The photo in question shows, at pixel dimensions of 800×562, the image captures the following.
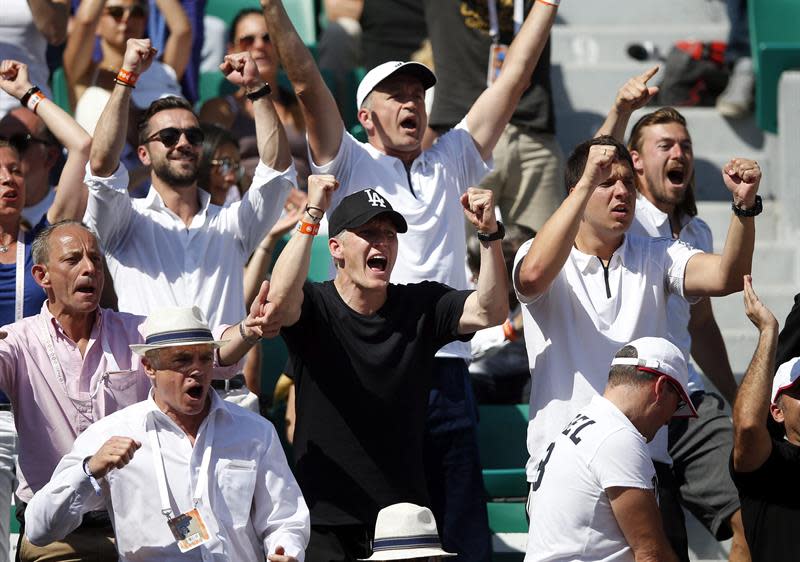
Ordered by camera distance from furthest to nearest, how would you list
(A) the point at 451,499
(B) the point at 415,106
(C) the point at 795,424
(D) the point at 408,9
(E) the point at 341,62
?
1. (E) the point at 341,62
2. (D) the point at 408,9
3. (B) the point at 415,106
4. (A) the point at 451,499
5. (C) the point at 795,424

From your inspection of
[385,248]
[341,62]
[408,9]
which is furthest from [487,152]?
[341,62]

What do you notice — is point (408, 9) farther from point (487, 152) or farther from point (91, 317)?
point (91, 317)

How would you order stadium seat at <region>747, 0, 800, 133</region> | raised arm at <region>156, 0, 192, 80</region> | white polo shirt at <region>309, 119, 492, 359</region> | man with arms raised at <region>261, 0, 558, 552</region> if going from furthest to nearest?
raised arm at <region>156, 0, 192, 80</region> < stadium seat at <region>747, 0, 800, 133</region> < white polo shirt at <region>309, 119, 492, 359</region> < man with arms raised at <region>261, 0, 558, 552</region>

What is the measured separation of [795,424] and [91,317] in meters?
2.63

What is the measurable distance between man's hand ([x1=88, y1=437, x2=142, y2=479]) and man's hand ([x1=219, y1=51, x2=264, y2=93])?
191 cm

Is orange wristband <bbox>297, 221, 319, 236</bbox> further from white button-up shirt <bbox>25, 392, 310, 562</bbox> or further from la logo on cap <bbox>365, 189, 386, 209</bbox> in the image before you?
white button-up shirt <bbox>25, 392, 310, 562</bbox>

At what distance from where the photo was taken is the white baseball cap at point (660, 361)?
485 centimetres

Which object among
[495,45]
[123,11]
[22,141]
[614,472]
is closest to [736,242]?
[614,472]

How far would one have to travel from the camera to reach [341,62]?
10.8m

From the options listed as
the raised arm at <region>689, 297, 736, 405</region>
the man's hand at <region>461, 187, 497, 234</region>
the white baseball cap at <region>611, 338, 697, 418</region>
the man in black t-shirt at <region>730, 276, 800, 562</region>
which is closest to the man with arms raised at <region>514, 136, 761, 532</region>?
the man's hand at <region>461, 187, 497, 234</region>

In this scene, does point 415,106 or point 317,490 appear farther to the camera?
point 415,106

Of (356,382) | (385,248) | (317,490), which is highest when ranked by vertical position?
(385,248)

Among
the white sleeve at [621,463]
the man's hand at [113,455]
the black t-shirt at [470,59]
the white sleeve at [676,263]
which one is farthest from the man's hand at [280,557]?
the black t-shirt at [470,59]

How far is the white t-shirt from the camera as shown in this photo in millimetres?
4668
